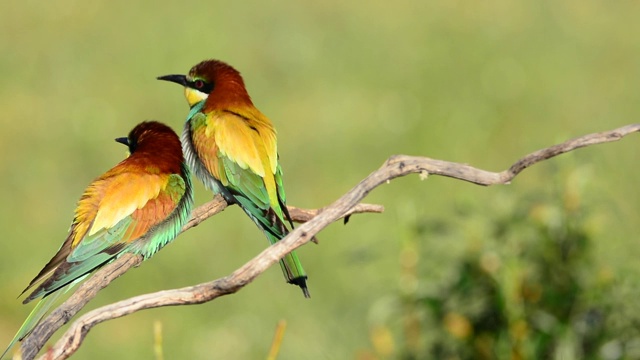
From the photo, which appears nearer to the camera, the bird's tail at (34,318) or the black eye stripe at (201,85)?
the bird's tail at (34,318)

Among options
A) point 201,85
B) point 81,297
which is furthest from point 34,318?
point 201,85

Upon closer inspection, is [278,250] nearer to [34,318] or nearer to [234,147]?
[34,318]

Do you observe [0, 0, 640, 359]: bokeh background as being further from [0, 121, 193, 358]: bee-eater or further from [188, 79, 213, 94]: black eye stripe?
[0, 121, 193, 358]: bee-eater

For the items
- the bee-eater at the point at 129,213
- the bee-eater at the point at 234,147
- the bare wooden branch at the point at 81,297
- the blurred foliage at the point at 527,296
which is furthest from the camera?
the blurred foliage at the point at 527,296

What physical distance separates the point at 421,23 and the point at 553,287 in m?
4.55

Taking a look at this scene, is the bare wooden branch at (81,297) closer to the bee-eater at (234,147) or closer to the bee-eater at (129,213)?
the bee-eater at (129,213)

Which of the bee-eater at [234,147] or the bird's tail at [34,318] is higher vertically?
the bee-eater at [234,147]

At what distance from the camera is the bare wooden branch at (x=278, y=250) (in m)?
0.89

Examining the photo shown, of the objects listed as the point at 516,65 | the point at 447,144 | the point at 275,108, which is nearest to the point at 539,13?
the point at 516,65

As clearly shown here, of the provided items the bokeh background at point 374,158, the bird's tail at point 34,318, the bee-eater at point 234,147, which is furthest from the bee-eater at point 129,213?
the bokeh background at point 374,158

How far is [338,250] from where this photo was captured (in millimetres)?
4707

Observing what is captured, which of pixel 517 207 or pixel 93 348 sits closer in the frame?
pixel 517 207

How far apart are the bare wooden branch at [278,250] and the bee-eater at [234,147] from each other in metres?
0.45

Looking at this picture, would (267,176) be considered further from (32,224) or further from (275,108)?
(275,108)
